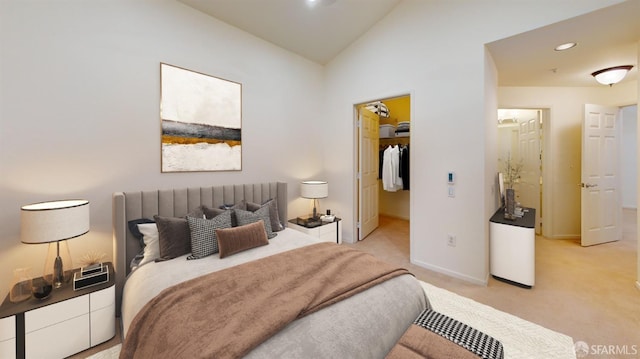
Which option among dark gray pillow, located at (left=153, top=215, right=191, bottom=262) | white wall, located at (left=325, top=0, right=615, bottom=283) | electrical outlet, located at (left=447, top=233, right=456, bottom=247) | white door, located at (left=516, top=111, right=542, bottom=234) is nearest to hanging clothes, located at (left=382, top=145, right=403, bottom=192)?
white wall, located at (left=325, top=0, right=615, bottom=283)

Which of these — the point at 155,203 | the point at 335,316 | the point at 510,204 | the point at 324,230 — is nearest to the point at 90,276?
the point at 155,203

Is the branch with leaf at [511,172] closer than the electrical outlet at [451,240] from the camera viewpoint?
No

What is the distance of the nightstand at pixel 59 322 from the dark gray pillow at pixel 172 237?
0.41 metres

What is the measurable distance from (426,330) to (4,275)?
2.96 metres

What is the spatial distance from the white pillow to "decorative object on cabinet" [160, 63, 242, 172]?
0.64m

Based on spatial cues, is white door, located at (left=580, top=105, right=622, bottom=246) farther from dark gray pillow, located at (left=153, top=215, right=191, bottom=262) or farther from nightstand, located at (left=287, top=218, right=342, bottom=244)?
dark gray pillow, located at (left=153, top=215, right=191, bottom=262)

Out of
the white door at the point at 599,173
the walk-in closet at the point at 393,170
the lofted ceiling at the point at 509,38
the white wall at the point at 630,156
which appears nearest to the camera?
the lofted ceiling at the point at 509,38

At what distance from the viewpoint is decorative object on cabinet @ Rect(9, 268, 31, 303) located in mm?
1571

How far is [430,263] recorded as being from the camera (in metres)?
Answer: 2.96

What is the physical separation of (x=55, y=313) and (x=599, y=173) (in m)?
6.35

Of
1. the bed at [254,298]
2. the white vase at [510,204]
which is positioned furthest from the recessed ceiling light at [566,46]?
the bed at [254,298]

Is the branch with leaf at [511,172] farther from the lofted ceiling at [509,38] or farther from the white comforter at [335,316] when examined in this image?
the white comforter at [335,316]

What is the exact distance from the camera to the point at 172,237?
2.04 metres

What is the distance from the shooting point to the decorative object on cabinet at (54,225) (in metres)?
1.57
